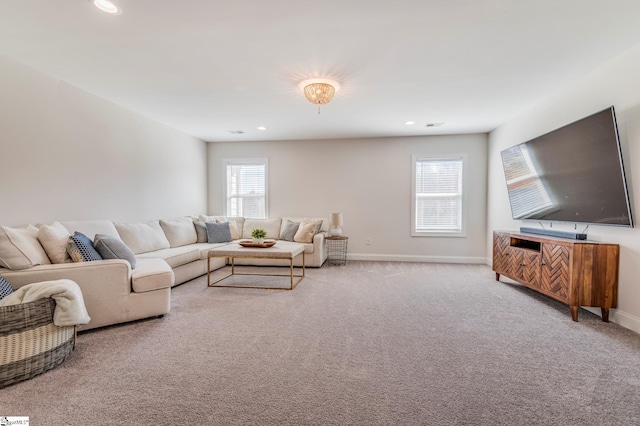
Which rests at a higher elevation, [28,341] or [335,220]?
[335,220]

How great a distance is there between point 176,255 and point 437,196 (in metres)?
4.70

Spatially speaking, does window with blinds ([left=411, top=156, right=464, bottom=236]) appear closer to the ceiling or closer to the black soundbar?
the ceiling

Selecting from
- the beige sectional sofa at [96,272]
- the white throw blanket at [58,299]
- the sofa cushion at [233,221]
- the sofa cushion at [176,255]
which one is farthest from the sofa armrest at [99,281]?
the sofa cushion at [233,221]

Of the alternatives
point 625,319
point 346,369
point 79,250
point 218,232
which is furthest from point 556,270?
point 218,232

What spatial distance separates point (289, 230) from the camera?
221 inches

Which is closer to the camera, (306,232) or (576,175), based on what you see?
(576,175)

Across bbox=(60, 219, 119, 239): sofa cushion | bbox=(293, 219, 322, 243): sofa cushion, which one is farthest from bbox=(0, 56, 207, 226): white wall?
bbox=(293, 219, 322, 243): sofa cushion

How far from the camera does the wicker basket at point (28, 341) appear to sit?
5.91 ft

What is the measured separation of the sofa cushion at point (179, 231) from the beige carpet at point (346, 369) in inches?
64.1

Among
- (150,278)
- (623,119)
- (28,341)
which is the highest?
(623,119)

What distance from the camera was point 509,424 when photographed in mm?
1501

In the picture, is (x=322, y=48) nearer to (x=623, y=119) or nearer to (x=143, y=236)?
(x=623, y=119)

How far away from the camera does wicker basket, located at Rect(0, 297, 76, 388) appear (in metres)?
1.80

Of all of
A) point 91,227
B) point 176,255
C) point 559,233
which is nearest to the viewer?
point 559,233
